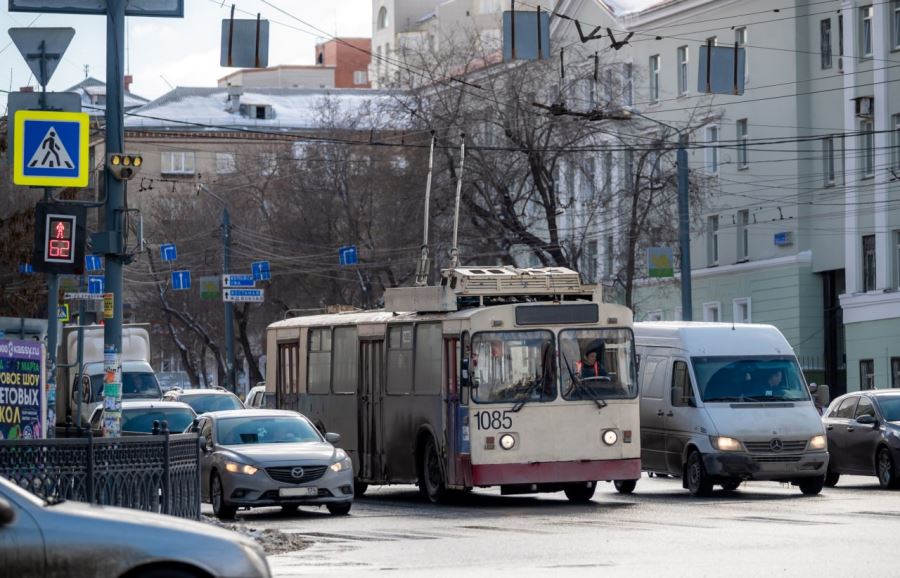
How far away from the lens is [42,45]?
76.2 feet

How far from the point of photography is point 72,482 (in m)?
14.8

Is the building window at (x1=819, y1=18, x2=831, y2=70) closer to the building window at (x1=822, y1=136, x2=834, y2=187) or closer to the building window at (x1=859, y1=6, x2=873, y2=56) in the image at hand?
the building window at (x1=859, y1=6, x2=873, y2=56)

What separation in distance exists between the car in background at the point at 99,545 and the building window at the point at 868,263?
45.8 meters

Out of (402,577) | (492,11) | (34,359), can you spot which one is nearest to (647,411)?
(34,359)

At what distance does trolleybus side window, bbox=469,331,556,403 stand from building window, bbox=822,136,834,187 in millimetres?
32867

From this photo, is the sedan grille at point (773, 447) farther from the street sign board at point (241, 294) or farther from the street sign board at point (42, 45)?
the street sign board at point (241, 294)

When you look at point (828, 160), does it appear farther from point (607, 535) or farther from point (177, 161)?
point (177, 161)

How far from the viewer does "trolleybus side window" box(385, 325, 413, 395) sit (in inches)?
1043

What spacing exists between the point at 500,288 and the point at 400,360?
2255mm

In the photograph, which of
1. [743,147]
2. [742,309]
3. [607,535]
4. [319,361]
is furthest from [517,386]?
[742,309]

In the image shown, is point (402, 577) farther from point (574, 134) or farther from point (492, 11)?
point (492, 11)

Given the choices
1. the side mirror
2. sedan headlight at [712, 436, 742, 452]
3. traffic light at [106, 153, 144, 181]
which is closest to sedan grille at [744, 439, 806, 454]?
sedan headlight at [712, 436, 742, 452]

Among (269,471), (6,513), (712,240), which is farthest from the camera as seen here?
(712,240)

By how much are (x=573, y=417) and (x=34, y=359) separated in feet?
27.4
